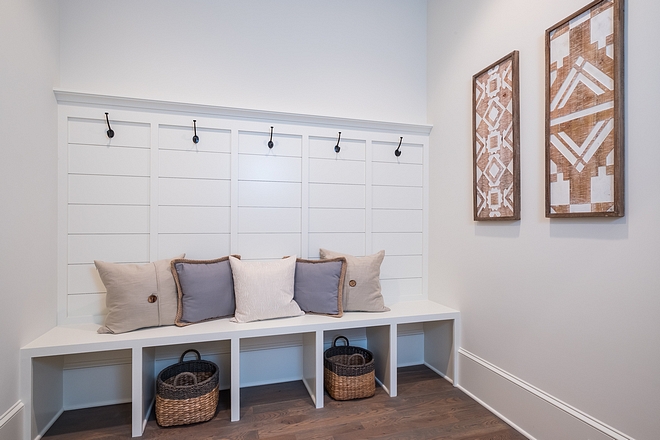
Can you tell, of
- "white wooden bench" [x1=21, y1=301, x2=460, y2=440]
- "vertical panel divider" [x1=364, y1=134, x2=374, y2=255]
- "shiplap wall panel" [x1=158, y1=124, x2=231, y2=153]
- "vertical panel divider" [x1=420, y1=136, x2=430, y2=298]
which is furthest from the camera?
"vertical panel divider" [x1=420, y1=136, x2=430, y2=298]

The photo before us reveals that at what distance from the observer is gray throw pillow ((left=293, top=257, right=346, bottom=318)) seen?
83.9 inches

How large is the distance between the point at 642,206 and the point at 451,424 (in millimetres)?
1353

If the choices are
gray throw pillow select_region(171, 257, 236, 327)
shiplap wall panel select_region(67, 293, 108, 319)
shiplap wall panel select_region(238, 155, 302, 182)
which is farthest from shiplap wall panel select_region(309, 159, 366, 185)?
shiplap wall panel select_region(67, 293, 108, 319)

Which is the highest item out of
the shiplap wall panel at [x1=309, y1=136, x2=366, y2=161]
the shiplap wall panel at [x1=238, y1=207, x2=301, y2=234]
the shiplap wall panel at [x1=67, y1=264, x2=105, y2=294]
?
the shiplap wall panel at [x1=309, y1=136, x2=366, y2=161]

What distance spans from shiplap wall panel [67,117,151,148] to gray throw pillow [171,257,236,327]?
79cm

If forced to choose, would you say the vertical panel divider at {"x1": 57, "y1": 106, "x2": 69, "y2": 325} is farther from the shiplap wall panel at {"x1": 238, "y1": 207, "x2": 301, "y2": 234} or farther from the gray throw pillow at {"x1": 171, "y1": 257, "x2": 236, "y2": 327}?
the shiplap wall panel at {"x1": 238, "y1": 207, "x2": 301, "y2": 234}

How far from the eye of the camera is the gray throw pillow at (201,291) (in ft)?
6.39

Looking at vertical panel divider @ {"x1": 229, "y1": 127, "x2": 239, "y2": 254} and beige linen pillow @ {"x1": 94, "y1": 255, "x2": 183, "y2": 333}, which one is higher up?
vertical panel divider @ {"x1": 229, "y1": 127, "x2": 239, "y2": 254}

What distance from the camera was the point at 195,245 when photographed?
2.20m

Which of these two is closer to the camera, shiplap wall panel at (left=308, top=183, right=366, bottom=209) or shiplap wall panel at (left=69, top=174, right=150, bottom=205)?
shiplap wall panel at (left=69, top=174, right=150, bottom=205)

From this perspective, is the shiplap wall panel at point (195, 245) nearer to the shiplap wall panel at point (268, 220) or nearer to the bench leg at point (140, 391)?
the shiplap wall panel at point (268, 220)

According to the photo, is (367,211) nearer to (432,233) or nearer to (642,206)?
(432,233)

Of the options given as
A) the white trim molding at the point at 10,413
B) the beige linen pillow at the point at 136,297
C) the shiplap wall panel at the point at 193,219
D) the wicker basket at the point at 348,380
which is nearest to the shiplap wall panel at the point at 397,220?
the wicker basket at the point at 348,380

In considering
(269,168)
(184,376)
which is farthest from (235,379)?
(269,168)
